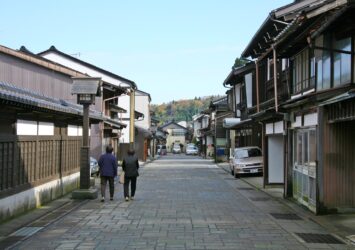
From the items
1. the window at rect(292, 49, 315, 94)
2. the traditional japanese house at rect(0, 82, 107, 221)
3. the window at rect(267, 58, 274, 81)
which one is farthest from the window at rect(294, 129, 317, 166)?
the window at rect(267, 58, 274, 81)

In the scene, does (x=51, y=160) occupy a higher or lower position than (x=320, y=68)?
lower

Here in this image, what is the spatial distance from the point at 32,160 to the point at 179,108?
156 meters

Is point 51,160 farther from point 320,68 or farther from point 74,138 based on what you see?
point 320,68

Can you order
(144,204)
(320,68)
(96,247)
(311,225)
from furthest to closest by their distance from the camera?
1. (144,204)
2. (320,68)
3. (311,225)
4. (96,247)

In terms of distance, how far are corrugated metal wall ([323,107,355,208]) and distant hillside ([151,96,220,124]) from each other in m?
144

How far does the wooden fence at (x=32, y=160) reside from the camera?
12.0 m

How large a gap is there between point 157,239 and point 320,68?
24.4ft

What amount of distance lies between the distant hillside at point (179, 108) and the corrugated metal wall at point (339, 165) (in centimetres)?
14393

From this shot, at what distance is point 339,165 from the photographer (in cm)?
1281

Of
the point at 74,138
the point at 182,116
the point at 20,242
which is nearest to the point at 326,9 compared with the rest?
the point at 20,242

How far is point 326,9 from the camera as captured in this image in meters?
12.1

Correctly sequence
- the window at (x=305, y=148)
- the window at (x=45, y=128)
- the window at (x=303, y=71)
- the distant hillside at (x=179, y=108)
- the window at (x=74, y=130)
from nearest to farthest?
1. the window at (x=305, y=148)
2. the window at (x=45, y=128)
3. the window at (x=303, y=71)
4. the window at (x=74, y=130)
5. the distant hillside at (x=179, y=108)

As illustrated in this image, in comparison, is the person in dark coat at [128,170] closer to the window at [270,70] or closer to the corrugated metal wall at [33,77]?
the corrugated metal wall at [33,77]

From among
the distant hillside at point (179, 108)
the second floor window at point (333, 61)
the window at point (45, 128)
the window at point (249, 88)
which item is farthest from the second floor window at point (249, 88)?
the distant hillside at point (179, 108)
